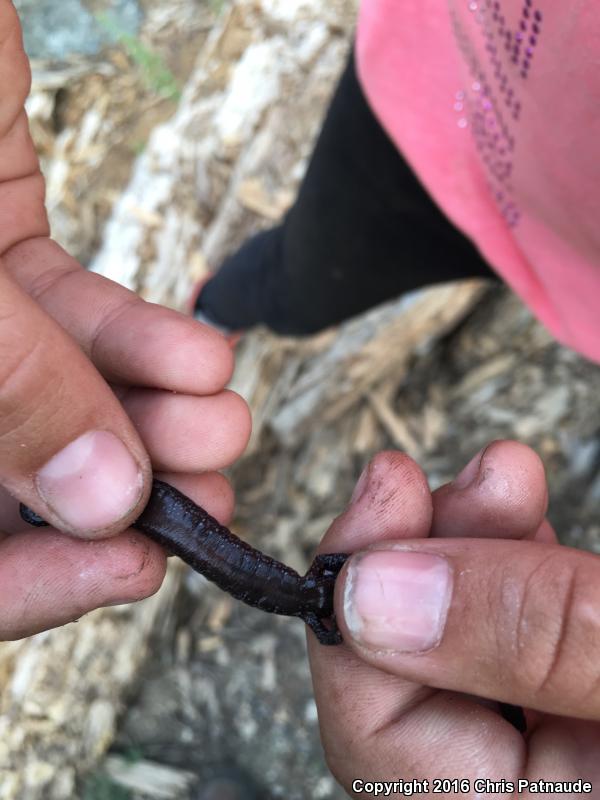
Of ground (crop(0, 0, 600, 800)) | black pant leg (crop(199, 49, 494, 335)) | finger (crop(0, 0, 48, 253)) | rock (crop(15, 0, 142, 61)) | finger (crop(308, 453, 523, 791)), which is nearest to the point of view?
finger (crop(308, 453, 523, 791))

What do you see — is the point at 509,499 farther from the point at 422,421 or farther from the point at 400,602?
the point at 422,421

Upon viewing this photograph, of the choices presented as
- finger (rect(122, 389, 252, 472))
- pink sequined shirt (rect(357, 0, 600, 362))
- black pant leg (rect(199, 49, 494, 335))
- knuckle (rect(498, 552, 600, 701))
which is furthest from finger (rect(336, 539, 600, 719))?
black pant leg (rect(199, 49, 494, 335))

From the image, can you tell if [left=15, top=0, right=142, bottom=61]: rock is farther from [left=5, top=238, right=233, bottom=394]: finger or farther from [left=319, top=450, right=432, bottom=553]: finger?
[left=319, top=450, right=432, bottom=553]: finger

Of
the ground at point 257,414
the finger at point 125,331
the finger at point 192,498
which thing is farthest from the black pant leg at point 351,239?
the finger at point 192,498

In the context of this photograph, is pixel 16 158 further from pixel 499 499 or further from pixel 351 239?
pixel 499 499

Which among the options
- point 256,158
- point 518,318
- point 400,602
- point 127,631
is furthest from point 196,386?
point 518,318

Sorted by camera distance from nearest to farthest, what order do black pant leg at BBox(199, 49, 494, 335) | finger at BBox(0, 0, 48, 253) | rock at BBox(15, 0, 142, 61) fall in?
finger at BBox(0, 0, 48, 253) < black pant leg at BBox(199, 49, 494, 335) < rock at BBox(15, 0, 142, 61)

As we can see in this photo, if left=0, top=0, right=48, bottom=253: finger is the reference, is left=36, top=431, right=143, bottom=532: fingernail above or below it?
below
